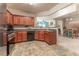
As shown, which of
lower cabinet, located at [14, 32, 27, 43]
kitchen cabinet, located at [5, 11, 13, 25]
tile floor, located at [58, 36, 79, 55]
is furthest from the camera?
tile floor, located at [58, 36, 79, 55]

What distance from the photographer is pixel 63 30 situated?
2639 millimetres

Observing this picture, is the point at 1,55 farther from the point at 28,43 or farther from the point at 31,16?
the point at 31,16

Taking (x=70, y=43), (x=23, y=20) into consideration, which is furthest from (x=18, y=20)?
(x=70, y=43)

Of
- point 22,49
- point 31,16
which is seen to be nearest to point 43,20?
point 31,16

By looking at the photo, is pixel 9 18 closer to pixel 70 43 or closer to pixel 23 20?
pixel 23 20

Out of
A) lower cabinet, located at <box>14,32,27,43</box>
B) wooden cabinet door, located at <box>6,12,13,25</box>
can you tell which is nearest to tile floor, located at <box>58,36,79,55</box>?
lower cabinet, located at <box>14,32,27,43</box>

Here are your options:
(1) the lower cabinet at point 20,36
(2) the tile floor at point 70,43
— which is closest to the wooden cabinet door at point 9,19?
(1) the lower cabinet at point 20,36

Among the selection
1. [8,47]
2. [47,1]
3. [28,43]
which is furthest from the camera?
[28,43]

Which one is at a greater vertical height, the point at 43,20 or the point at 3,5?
the point at 3,5

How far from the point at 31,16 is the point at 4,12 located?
502 mm

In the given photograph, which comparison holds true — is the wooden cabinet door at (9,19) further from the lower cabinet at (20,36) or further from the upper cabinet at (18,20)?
the lower cabinet at (20,36)

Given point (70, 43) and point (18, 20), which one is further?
point (70, 43)

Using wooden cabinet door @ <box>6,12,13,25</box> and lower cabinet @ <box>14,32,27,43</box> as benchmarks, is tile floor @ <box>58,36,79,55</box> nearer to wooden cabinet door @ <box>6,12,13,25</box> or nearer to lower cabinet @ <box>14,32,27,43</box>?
lower cabinet @ <box>14,32,27,43</box>

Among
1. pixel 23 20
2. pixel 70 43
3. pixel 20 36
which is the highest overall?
pixel 23 20
